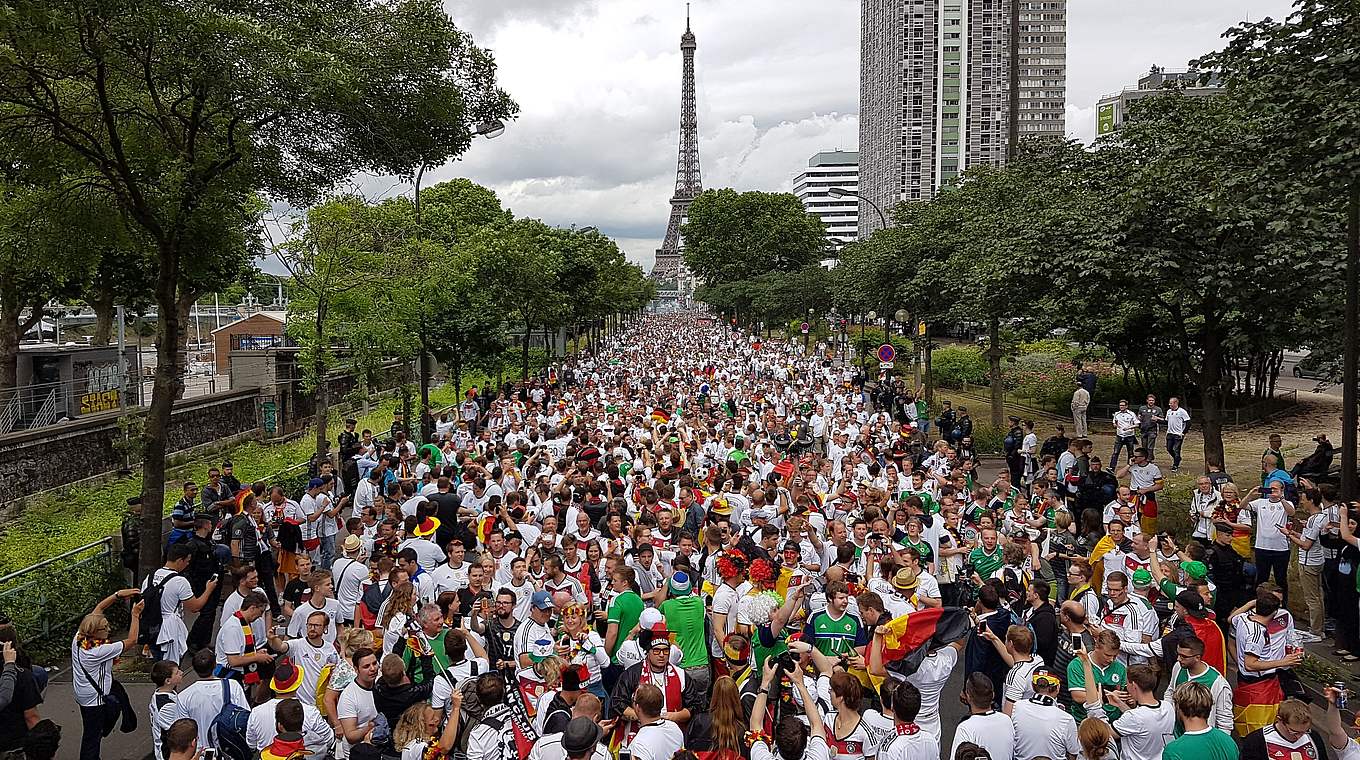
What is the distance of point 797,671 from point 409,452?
11.6 metres

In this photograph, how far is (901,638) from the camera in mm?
6512

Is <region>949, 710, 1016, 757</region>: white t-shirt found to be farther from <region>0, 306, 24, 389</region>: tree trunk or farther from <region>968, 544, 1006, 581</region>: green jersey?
<region>0, 306, 24, 389</region>: tree trunk

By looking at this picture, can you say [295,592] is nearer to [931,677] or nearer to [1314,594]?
[931,677]

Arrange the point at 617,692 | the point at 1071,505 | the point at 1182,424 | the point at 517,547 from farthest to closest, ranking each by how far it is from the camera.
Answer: the point at 1182,424 < the point at 1071,505 < the point at 517,547 < the point at 617,692

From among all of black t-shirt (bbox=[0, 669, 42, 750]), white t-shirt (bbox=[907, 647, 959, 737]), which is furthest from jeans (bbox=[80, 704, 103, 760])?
white t-shirt (bbox=[907, 647, 959, 737])

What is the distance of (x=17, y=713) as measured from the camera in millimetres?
6531

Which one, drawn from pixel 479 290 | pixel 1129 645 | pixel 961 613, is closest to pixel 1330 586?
pixel 1129 645

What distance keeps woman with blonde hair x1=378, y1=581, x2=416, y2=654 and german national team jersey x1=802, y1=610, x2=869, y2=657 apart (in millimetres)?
3111

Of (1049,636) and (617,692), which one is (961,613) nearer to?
(1049,636)

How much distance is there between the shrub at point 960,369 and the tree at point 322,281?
25.6m

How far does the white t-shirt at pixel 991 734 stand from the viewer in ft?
16.9

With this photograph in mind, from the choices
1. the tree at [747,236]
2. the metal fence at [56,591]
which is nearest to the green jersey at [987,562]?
the metal fence at [56,591]

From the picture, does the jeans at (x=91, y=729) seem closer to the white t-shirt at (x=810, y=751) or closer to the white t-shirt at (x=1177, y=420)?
the white t-shirt at (x=810, y=751)

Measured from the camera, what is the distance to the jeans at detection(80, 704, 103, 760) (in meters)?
7.12
